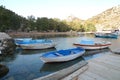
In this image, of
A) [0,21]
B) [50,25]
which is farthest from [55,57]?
[50,25]

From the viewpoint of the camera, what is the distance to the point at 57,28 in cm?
11200

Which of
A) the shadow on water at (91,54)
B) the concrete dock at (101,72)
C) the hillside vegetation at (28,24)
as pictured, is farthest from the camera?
the hillside vegetation at (28,24)

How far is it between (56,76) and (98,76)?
2255mm

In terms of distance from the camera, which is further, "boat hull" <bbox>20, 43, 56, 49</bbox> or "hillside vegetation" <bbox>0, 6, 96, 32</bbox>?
"hillside vegetation" <bbox>0, 6, 96, 32</bbox>

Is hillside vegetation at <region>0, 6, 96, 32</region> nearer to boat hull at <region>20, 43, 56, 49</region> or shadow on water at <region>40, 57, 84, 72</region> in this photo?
boat hull at <region>20, 43, 56, 49</region>

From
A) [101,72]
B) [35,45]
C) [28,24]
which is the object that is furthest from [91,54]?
[28,24]

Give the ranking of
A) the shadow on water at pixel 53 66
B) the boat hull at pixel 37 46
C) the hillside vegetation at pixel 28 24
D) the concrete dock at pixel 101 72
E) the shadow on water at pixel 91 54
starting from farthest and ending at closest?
the hillside vegetation at pixel 28 24 → the boat hull at pixel 37 46 → the shadow on water at pixel 91 54 → the shadow on water at pixel 53 66 → the concrete dock at pixel 101 72

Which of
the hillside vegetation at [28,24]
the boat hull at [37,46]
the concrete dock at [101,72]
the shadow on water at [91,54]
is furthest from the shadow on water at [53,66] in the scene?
the hillside vegetation at [28,24]

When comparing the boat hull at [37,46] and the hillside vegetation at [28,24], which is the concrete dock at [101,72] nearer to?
the boat hull at [37,46]

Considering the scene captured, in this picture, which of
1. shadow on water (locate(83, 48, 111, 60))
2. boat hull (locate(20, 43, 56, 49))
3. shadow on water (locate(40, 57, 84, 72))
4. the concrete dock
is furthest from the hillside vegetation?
the concrete dock

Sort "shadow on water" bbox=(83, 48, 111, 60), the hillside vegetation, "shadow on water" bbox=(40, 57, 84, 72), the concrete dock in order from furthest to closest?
the hillside vegetation < "shadow on water" bbox=(83, 48, 111, 60) < "shadow on water" bbox=(40, 57, 84, 72) < the concrete dock

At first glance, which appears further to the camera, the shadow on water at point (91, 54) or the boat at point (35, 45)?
the boat at point (35, 45)

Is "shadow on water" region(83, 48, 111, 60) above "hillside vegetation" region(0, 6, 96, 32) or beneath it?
beneath

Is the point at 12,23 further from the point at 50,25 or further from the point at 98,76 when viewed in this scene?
the point at 98,76
